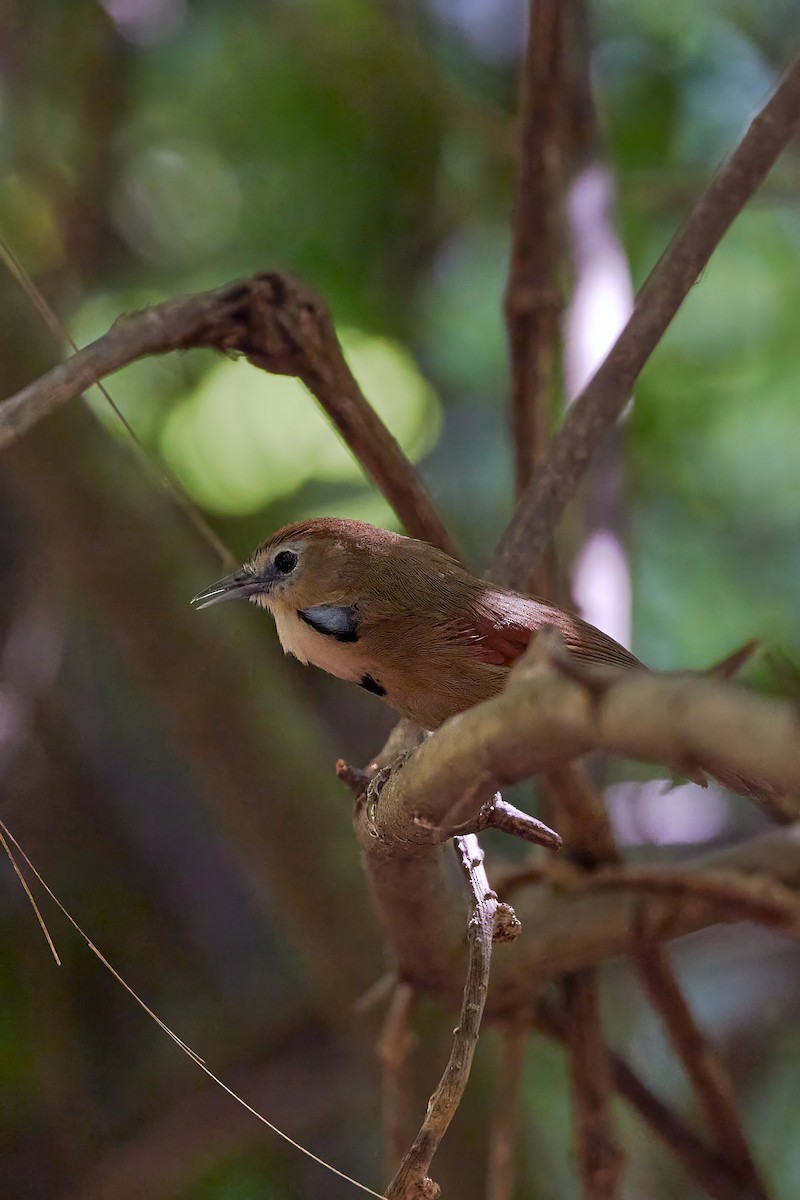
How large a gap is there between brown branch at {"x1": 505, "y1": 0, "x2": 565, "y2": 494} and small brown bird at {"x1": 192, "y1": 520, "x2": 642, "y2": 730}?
0.63m

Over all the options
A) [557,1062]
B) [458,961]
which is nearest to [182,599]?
[458,961]

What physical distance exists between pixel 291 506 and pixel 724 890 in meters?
2.20

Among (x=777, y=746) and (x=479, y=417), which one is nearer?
(x=777, y=746)

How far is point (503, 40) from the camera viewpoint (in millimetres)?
4840

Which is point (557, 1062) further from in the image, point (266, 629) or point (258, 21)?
point (258, 21)

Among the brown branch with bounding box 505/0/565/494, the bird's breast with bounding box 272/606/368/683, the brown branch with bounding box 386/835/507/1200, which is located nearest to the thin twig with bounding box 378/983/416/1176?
the bird's breast with bounding box 272/606/368/683

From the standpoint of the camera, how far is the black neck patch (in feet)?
6.95

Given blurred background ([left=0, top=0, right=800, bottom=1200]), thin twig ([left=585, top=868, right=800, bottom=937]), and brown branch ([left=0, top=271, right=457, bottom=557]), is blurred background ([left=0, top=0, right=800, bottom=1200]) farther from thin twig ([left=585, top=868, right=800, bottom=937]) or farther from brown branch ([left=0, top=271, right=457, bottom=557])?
brown branch ([left=0, top=271, right=457, bottom=557])

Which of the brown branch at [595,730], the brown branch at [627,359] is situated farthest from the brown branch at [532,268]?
the brown branch at [595,730]

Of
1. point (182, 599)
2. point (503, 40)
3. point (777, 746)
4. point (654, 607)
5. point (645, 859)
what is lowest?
point (777, 746)

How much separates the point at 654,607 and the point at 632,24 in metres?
2.10

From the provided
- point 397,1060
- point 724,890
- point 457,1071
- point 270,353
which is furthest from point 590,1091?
point 270,353

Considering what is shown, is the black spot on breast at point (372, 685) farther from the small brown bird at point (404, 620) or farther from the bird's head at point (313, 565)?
the bird's head at point (313, 565)

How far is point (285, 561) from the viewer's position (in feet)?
7.42
